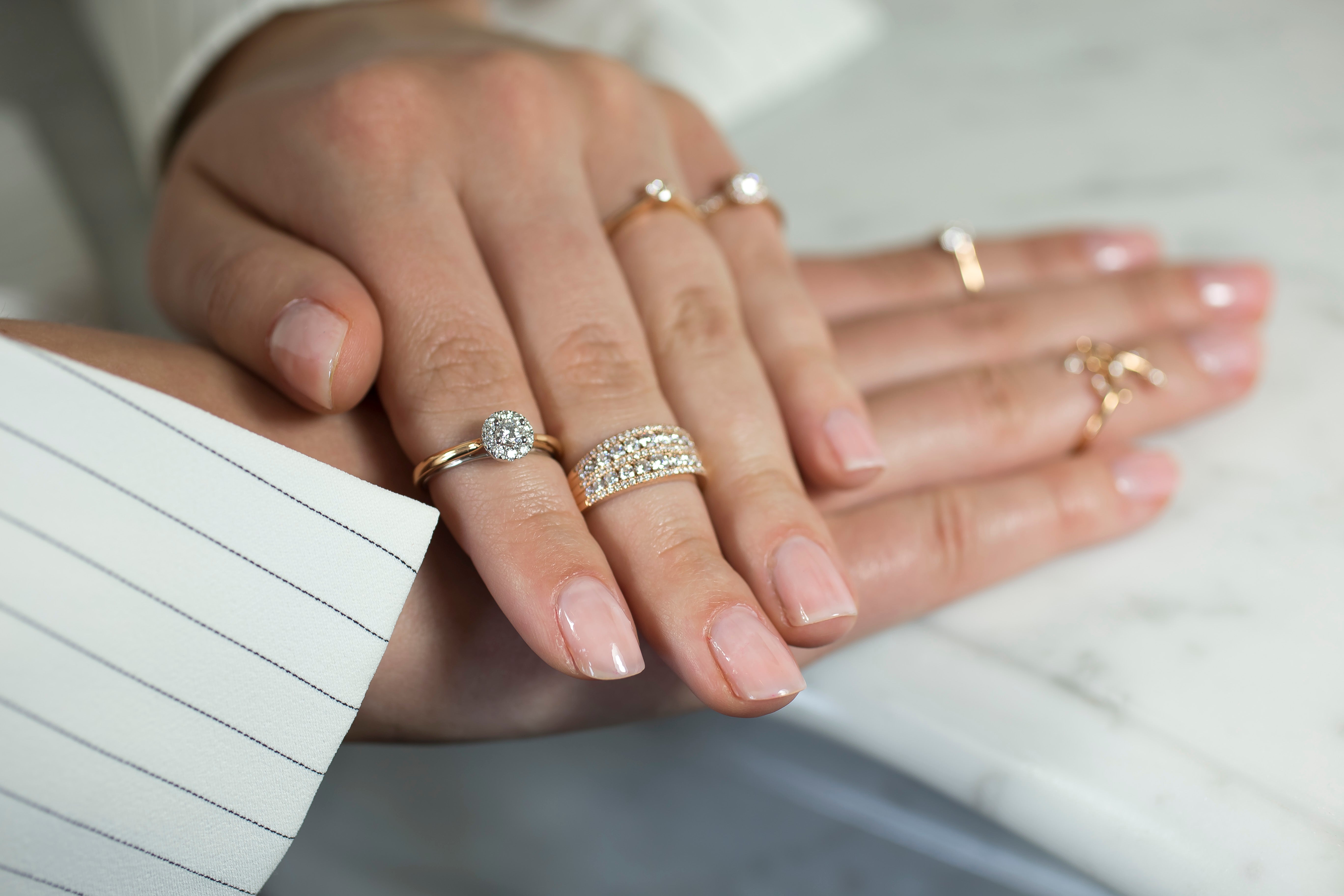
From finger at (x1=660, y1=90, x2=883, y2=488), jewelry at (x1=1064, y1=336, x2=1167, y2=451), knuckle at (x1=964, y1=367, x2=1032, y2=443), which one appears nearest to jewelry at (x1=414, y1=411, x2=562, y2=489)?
finger at (x1=660, y1=90, x2=883, y2=488)

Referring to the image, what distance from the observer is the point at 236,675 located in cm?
60

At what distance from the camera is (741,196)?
975 mm

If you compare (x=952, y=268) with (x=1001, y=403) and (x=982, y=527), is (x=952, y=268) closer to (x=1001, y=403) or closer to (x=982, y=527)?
(x=1001, y=403)

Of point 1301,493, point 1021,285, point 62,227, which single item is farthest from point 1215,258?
point 62,227

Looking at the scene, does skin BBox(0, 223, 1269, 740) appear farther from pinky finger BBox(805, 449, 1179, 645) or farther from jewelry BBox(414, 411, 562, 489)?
jewelry BBox(414, 411, 562, 489)

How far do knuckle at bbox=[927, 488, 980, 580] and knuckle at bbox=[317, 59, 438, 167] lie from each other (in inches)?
22.1

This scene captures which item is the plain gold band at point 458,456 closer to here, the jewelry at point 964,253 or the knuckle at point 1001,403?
the knuckle at point 1001,403

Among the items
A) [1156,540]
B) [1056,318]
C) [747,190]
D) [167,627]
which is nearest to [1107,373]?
[1056,318]

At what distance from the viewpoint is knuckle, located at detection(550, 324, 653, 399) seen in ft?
2.47

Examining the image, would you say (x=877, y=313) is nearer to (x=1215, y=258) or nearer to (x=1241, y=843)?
(x=1215, y=258)

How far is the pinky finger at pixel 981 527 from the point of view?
2.64 feet

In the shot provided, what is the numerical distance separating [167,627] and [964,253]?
93 cm

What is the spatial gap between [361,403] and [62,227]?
0.77 m

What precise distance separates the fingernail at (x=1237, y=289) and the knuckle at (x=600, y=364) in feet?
2.31
